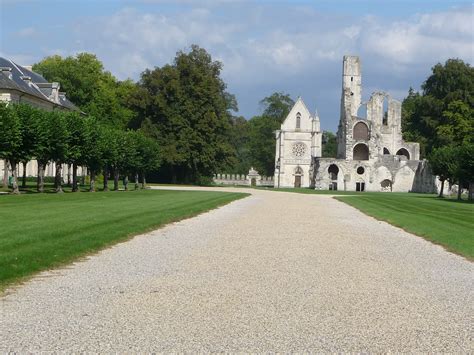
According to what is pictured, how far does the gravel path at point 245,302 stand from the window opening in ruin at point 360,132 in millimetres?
90323

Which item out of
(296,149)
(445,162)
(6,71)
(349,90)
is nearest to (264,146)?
(296,149)

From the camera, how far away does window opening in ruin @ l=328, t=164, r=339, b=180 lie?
10274cm

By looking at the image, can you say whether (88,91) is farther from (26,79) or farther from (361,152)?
(361,152)

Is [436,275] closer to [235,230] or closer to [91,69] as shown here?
[235,230]

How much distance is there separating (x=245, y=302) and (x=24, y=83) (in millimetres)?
64506

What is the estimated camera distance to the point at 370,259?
1502 cm

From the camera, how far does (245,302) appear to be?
31.1ft

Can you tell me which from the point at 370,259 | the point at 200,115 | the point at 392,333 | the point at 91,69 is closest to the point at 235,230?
the point at 370,259

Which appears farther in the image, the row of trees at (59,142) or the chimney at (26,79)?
the chimney at (26,79)

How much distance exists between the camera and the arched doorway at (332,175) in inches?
4043

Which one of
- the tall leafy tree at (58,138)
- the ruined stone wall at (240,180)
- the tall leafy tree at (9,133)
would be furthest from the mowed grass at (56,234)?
the ruined stone wall at (240,180)

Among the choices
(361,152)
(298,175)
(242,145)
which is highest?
(242,145)

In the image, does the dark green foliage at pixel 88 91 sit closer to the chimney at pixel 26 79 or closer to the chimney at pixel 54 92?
the chimney at pixel 54 92

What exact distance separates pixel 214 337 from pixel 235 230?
1426 cm
